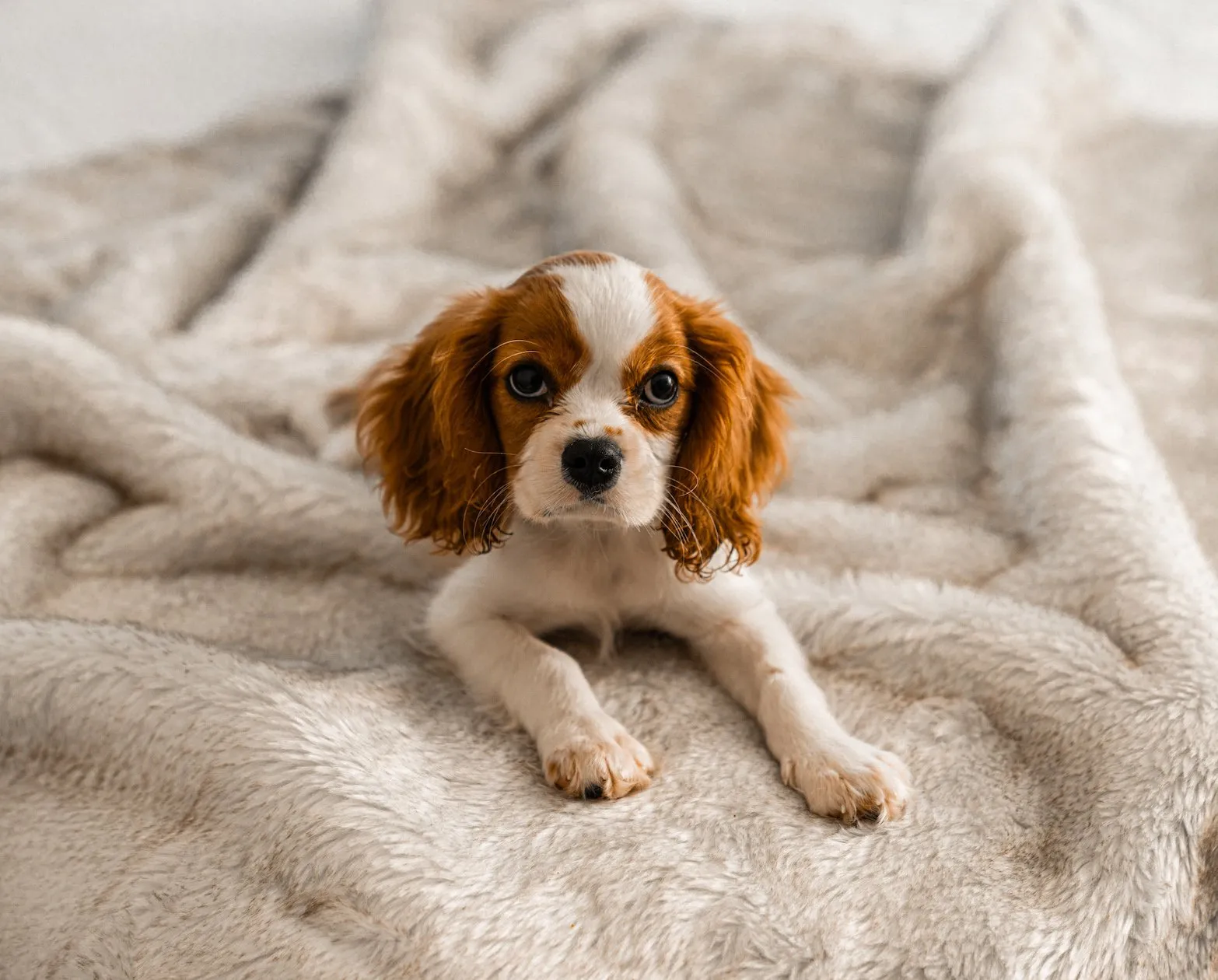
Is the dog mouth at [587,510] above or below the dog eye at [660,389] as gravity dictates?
below

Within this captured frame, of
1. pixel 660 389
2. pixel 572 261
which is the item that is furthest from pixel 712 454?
pixel 572 261

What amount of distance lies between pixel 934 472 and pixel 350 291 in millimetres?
1528

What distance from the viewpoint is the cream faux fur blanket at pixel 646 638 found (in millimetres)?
1295

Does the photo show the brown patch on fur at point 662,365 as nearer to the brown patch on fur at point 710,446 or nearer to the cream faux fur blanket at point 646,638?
the brown patch on fur at point 710,446

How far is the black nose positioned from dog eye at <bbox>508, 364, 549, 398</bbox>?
0.43 feet

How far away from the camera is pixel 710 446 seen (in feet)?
5.45

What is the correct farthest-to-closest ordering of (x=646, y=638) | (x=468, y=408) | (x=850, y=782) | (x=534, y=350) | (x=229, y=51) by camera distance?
(x=229, y=51) → (x=646, y=638) → (x=468, y=408) → (x=534, y=350) → (x=850, y=782)

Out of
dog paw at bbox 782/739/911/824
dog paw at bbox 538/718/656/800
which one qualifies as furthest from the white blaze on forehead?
dog paw at bbox 782/739/911/824

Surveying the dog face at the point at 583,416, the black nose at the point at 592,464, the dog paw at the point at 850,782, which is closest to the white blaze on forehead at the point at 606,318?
the dog face at the point at 583,416

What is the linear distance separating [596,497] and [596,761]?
1.18 feet

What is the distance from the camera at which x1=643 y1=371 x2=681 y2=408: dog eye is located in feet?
5.24

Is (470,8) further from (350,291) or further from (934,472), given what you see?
(934,472)

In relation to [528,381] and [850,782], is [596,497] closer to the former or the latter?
[528,381]

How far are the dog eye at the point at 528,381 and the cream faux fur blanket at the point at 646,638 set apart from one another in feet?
1.64
